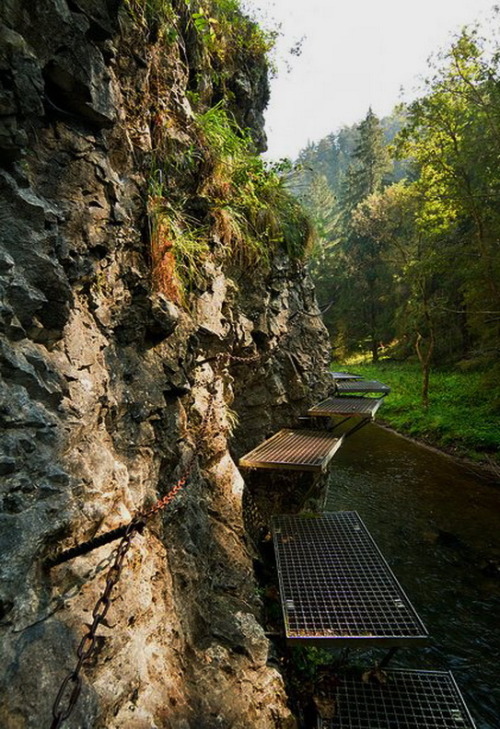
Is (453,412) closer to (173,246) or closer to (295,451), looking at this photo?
(295,451)

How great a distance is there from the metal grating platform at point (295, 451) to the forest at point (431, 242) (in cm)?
419

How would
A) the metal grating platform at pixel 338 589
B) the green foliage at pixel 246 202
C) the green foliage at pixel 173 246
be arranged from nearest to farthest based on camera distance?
the metal grating platform at pixel 338 589
the green foliage at pixel 173 246
the green foliage at pixel 246 202

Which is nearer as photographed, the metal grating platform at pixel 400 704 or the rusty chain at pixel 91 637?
the rusty chain at pixel 91 637

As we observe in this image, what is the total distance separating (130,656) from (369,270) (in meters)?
29.7

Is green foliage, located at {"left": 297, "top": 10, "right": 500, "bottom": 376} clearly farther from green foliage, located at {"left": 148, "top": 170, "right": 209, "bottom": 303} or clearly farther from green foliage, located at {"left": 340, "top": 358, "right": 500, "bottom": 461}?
green foliage, located at {"left": 148, "top": 170, "right": 209, "bottom": 303}

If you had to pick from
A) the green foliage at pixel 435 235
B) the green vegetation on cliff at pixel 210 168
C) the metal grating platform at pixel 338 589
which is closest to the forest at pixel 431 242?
the green foliage at pixel 435 235

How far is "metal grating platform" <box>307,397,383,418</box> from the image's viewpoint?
641 centimetres

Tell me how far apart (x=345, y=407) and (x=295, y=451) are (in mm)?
2046

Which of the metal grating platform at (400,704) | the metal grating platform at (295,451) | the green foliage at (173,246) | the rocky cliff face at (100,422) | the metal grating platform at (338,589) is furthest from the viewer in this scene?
the metal grating platform at (295,451)

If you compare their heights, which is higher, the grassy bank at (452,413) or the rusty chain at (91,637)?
the rusty chain at (91,637)

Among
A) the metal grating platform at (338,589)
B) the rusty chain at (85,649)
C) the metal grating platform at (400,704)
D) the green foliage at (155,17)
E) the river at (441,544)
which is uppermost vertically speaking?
the green foliage at (155,17)

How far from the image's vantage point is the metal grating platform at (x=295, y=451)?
463 centimetres

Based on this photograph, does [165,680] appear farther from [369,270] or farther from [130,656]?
[369,270]

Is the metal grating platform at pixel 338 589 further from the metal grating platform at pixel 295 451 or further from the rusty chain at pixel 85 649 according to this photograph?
the rusty chain at pixel 85 649
